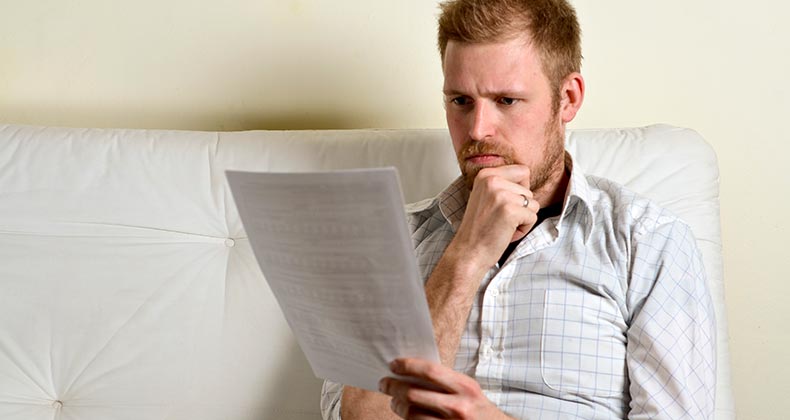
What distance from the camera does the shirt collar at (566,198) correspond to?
1.26m

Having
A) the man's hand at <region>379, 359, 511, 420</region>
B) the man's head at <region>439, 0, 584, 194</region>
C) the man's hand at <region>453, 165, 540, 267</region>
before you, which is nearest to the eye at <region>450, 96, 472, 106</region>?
the man's head at <region>439, 0, 584, 194</region>

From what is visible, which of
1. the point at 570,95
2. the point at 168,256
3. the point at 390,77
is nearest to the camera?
the point at 570,95

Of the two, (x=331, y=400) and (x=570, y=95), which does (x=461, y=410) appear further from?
(x=570, y=95)

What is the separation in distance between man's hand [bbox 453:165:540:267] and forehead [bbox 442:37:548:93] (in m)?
0.12

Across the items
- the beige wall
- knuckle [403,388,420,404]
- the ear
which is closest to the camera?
knuckle [403,388,420,404]

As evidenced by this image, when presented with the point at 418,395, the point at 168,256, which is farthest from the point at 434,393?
the point at 168,256

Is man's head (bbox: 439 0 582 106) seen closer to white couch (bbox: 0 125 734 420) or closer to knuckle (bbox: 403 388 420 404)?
white couch (bbox: 0 125 734 420)

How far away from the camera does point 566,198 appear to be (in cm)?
127

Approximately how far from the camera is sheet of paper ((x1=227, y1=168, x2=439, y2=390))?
0.82 metres

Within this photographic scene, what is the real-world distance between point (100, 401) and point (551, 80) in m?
0.88

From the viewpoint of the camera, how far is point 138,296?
1509mm

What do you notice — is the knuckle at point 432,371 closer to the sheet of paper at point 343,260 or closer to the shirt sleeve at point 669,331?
the sheet of paper at point 343,260

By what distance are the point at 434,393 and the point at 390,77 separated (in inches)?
34.9

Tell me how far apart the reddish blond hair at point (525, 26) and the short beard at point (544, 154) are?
2.6 inches
